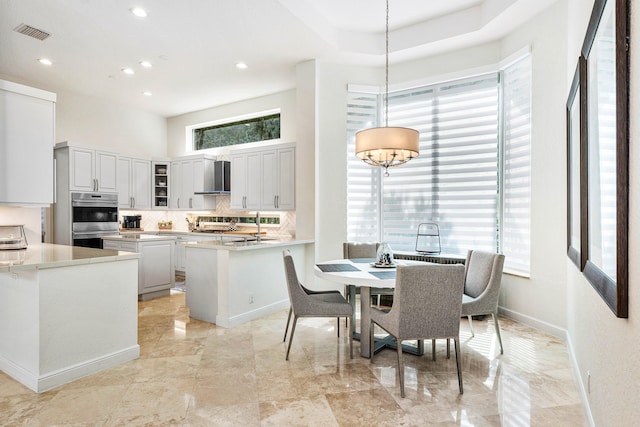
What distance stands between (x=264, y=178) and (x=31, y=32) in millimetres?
3243

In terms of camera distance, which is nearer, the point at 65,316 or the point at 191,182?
the point at 65,316

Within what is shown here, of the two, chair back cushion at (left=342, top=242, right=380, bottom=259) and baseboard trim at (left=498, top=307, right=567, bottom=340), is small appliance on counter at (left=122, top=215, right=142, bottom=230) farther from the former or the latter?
baseboard trim at (left=498, top=307, right=567, bottom=340)

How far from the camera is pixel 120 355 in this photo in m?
2.96

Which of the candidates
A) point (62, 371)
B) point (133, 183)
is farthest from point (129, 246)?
point (62, 371)

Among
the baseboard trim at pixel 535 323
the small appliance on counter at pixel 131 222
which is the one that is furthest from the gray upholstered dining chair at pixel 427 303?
the small appliance on counter at pixel 131 222

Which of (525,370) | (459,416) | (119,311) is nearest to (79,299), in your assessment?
(119,311)

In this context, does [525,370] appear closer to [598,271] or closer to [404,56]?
[598,271]

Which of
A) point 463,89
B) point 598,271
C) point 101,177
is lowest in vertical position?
point 598,271

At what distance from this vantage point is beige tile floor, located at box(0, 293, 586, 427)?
7.17 ft

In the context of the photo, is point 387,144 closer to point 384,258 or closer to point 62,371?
point 384,258

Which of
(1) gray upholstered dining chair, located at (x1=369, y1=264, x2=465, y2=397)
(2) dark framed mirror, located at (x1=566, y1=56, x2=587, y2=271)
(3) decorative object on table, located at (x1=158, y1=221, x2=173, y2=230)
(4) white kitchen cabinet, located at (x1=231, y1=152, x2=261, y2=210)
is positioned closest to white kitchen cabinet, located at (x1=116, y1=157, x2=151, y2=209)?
(3) decorative object on table, located at (x1=158, y1=221, x2=173, y2=230)

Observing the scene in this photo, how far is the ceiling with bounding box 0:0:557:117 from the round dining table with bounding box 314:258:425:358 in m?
2.66

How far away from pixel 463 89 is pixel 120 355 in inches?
184

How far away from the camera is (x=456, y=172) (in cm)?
470
